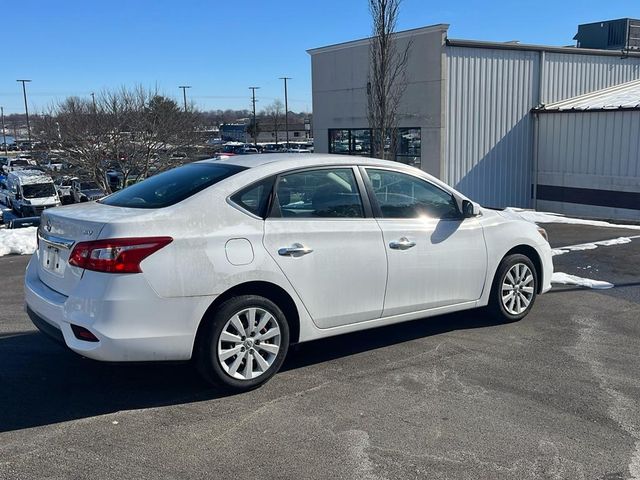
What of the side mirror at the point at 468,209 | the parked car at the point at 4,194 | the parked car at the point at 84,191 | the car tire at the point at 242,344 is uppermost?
the side mirror at the point at 468,209

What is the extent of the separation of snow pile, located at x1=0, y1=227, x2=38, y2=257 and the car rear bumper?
6823 millimetres

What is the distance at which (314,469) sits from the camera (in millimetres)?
3406

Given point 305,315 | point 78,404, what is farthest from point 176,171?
point 78,404

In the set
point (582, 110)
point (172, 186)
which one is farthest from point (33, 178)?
point (172, 186)

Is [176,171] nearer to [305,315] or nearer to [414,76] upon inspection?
[305,315]

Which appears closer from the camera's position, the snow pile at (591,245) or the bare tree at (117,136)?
the snow pile at (591,245)

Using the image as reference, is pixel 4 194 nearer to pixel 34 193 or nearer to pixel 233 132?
pixel 34 193

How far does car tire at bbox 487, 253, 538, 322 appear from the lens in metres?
5.90

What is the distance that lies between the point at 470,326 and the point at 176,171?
2992mm

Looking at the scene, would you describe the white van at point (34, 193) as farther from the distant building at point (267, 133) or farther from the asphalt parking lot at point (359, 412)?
the distant building at point (267, 133)

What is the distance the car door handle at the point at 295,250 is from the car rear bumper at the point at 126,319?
0.61 m

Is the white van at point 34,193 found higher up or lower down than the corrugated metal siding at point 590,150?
lower down

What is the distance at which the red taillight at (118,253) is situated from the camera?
13.0 ft

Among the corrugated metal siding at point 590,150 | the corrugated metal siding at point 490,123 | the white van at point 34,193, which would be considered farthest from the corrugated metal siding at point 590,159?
the white van at point 34,193
